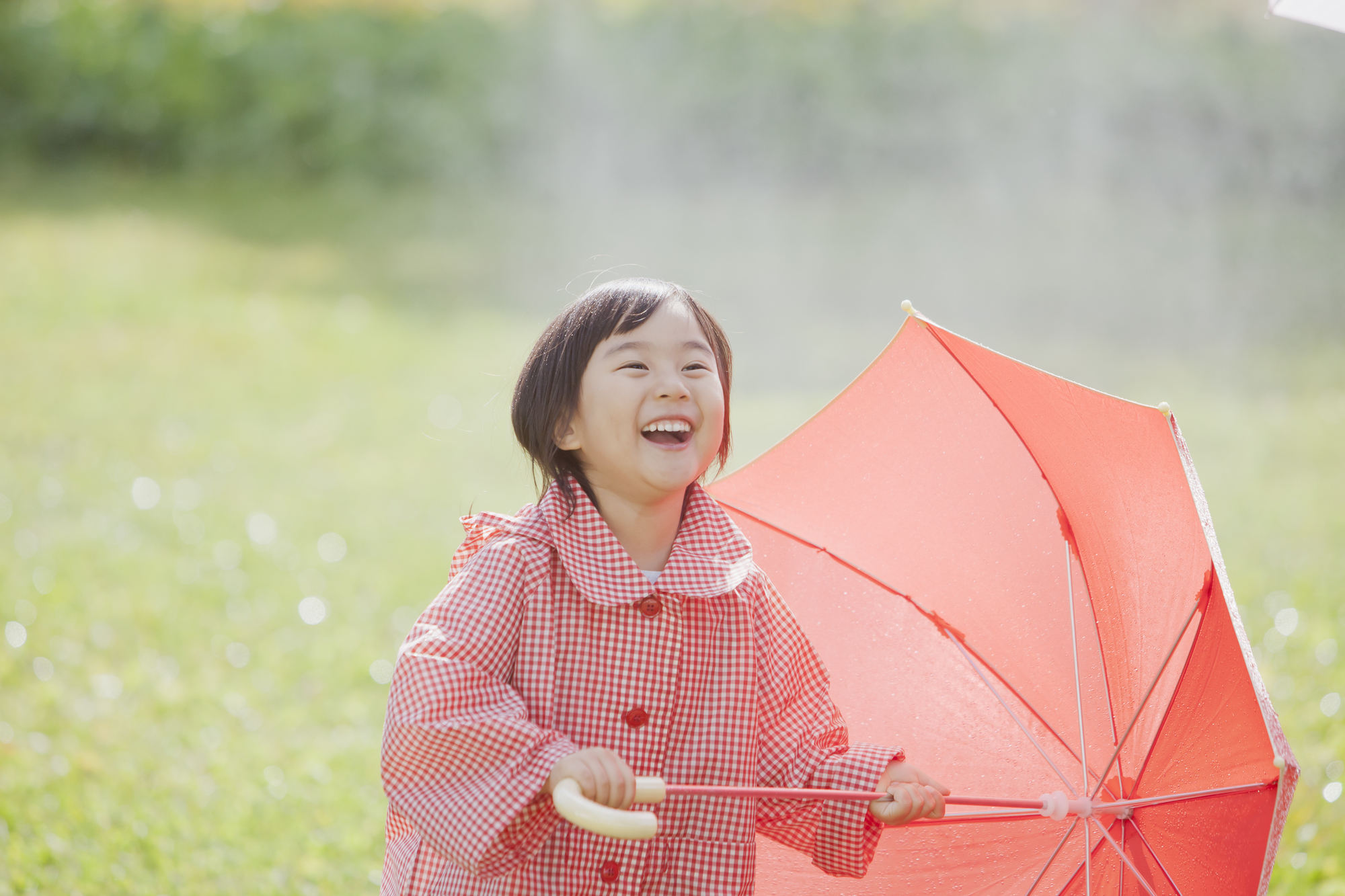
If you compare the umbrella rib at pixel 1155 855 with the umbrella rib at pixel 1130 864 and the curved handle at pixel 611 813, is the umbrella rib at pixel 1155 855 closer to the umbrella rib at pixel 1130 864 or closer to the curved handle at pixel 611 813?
the umbrella rib at pixel 1130 864

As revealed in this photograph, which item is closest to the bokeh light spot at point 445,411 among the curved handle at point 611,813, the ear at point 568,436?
the ear at point 568,436

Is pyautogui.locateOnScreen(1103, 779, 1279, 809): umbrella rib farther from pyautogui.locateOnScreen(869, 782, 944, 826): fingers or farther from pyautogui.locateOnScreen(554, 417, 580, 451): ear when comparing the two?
pyautogui.locateOnScreen(554, 417, 580, 451): ear

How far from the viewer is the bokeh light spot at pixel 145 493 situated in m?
4.89

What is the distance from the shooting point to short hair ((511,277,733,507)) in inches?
71.4

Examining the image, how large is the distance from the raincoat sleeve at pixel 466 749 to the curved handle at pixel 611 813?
12 centimetres

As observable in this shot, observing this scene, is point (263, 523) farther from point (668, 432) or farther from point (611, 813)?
point (611, 813)

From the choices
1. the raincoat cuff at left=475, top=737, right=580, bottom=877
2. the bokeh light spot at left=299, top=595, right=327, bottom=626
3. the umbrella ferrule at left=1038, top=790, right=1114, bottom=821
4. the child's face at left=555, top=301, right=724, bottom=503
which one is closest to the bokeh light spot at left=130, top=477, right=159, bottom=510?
the bokeh light spot at left=299, top=595, right=327, bottom=626

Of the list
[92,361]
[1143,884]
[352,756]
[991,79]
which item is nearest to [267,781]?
[352,756]

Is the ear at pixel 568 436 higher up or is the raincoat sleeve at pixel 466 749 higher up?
the ear at pixel 568 436

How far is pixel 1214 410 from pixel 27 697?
4904 mm

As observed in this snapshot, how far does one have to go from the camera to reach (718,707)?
1.77 metres

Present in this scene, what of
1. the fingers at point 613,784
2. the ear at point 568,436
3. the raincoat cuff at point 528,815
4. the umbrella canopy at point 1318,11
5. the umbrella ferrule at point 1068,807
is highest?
the umbrella canopy at point 1318,11

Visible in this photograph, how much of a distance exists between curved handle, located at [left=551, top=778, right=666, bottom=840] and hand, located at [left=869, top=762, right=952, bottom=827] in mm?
392

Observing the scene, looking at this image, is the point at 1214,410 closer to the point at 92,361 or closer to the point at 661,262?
the point at 661,262
